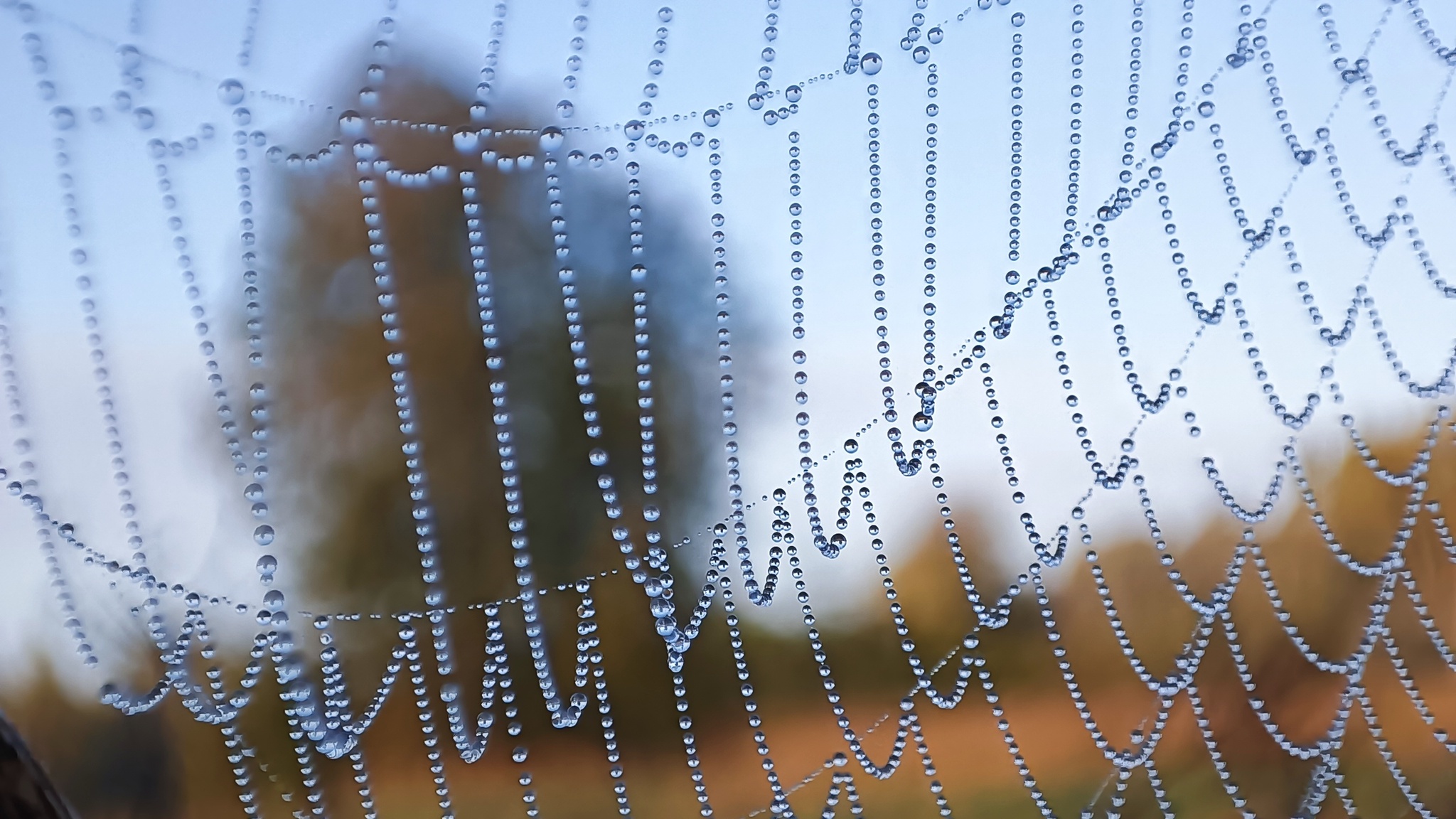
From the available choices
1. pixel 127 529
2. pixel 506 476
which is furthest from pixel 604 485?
pixel 127 529

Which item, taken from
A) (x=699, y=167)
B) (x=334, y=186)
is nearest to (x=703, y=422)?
(x=699, y=167)

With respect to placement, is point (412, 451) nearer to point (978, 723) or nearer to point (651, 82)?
point (651, 82)

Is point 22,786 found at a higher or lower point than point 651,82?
lower

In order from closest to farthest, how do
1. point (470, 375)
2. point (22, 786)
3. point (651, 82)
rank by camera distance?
1. point (22, 786)
2. point (651, 82)
3. point (470, 375)

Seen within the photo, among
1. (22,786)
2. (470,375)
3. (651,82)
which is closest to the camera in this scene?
(22,786)

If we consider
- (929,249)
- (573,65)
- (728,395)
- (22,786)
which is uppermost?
(573,65)

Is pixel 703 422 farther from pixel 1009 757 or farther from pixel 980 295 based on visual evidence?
pixel 1009 757

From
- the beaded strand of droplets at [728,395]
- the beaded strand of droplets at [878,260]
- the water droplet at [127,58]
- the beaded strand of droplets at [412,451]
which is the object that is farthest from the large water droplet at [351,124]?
the beaded strand of droplets at [878,260]

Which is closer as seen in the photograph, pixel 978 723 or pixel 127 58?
pixel 127 58
